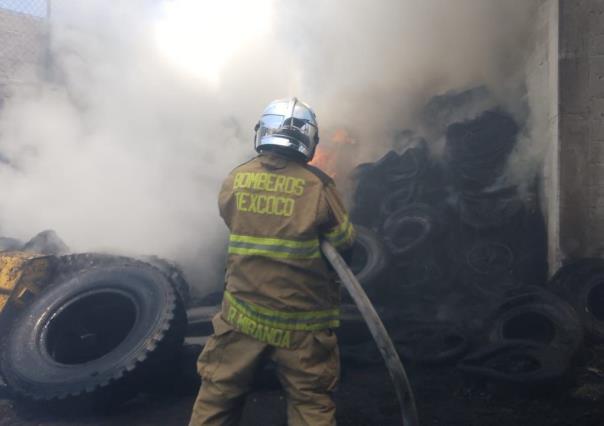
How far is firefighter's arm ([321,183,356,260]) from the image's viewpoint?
2398 millimetres

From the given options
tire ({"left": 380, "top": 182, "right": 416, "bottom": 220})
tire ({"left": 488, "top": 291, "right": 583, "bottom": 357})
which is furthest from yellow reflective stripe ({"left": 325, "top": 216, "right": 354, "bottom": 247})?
tire ({"left": 380, "top": 182, "right": 416, "bottom": 220})

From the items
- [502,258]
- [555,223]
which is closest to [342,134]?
[502,258]

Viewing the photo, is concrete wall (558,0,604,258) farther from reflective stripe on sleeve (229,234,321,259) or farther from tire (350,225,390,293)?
reflective stripe on sleeve (229,234,321,259)

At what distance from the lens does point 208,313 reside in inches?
202

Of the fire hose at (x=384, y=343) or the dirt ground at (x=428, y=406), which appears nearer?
the fire hose at (x=384, y=343)

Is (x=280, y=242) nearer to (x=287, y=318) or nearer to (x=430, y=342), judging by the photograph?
(x=287, y=318)

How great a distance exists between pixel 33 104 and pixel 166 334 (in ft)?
25.2

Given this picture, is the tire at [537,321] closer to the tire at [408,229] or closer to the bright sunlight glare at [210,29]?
the tire at [408,229]

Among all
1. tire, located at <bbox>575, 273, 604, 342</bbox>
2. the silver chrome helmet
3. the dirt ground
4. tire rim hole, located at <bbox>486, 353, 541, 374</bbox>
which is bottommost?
the dirt ground

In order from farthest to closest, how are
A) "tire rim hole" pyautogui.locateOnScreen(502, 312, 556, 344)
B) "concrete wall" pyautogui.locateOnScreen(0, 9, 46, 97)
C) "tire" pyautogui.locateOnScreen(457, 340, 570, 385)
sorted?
"concrete wall" pyautogui.locateOnScreen(0, 9, 46, 97) < "tire rim hole" pyautogui.locateOnScreen(502, 312, 556, 344) < "tire" pyautogui.locateOnScreen(457, 340, 570, 385)

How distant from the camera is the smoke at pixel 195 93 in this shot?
22.5 ft

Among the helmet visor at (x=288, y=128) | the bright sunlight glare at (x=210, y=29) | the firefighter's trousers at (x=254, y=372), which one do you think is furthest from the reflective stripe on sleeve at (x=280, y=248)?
the bright sunlight glare at (x=210, y=29)

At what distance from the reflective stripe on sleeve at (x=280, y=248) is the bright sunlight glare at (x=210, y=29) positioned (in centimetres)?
815

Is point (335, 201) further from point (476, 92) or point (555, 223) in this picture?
point (476, 92)
